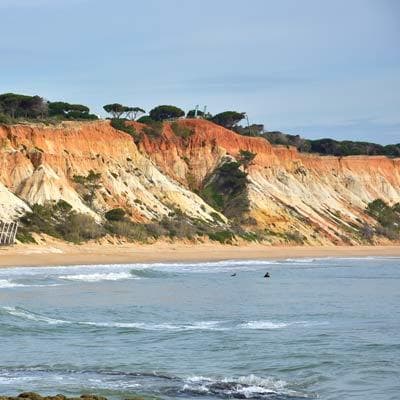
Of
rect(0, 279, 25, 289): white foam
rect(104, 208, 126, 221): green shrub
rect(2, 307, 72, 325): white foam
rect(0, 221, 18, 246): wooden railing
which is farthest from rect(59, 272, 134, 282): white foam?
rect(104, 208, 126, 221): green shrub

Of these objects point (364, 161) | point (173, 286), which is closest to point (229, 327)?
point (173, 286)

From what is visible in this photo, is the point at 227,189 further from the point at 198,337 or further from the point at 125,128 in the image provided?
the point at 198,337

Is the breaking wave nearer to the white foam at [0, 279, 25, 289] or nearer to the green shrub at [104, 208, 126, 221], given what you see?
the white foam at [0, 279, 25, 289]

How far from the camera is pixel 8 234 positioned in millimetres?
46031

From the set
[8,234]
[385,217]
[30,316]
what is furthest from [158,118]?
[30,316]

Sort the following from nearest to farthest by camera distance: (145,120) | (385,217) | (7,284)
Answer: (7,284) < (145,120) < (385,217)

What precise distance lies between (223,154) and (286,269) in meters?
30.3

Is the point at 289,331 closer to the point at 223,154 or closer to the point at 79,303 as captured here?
the point at 79,303

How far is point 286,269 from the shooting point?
45.8m

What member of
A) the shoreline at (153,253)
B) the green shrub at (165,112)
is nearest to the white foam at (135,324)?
the shoreline at (153,253)

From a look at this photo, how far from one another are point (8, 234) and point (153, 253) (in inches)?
343

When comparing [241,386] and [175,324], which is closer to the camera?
[241,386]

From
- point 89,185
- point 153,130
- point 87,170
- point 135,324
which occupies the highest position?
point 153,130

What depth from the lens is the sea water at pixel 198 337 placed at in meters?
15.2
